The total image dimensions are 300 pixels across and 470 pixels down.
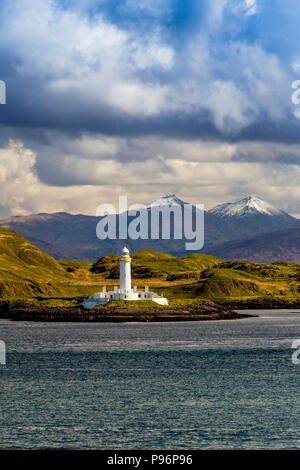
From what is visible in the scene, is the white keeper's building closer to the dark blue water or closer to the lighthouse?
the lighthouse

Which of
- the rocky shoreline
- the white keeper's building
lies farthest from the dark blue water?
the white keeper's building

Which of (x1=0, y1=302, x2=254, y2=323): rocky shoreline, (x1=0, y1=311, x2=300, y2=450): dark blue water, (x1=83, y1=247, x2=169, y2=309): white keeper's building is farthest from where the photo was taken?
(x1=83, y1=247, x2=169, y2=309): white keeper's building

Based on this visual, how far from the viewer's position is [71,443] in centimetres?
4575

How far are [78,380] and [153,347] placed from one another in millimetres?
36642

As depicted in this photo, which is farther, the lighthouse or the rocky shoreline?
the lighthouse

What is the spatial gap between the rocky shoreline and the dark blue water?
158ft

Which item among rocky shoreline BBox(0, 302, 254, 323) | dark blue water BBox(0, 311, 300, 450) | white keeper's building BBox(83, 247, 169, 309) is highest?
white keeper's building BBox(83, 247, 169, 309)

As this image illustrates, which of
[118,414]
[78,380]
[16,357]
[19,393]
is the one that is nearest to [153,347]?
[16,357]

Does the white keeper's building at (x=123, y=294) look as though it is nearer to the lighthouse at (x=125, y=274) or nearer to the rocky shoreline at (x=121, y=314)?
the lighthouse at (x=125, y=274)

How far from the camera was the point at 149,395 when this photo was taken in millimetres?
63844

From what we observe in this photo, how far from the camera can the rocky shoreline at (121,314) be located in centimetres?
16950

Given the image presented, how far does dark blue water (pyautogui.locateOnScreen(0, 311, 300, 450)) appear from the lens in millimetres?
47344
